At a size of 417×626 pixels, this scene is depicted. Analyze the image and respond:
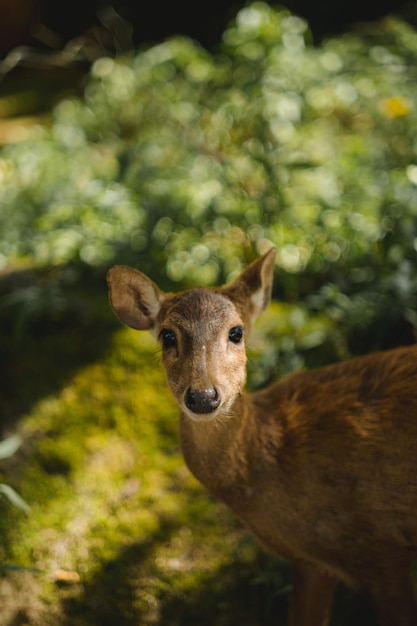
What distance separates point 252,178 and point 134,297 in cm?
289

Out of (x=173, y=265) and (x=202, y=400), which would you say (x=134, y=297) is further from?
(x=173, y=265)

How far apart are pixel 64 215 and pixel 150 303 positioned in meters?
2.49

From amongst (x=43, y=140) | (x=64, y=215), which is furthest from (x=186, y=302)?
(x=43, y=140)

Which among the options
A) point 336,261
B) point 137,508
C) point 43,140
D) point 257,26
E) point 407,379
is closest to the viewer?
point 407,379

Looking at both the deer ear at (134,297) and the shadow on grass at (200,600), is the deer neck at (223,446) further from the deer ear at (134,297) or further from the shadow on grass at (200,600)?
the shadow on grass at (200,600)

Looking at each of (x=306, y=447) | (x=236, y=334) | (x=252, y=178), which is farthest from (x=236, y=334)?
(x=252, y=178)

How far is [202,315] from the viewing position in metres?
3.04

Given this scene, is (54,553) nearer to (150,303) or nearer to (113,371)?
(113,371)

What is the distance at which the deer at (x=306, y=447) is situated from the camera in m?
2.99

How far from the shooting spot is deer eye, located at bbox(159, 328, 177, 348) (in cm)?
308

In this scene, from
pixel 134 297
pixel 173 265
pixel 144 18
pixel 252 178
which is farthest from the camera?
pixel 144 18

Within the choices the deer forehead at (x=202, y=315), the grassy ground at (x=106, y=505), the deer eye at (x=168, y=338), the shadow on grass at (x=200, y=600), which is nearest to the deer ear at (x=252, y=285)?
the deer forehead at (x=202, y=315)

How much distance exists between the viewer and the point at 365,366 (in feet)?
10.7

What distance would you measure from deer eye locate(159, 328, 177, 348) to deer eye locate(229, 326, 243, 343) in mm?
244
